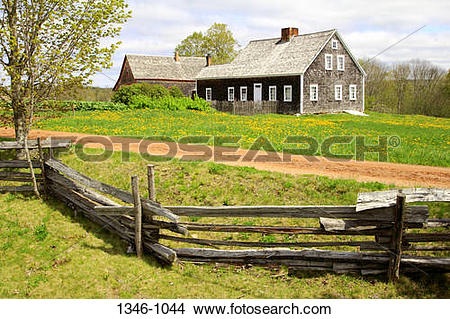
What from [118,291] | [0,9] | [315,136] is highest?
[0,9]

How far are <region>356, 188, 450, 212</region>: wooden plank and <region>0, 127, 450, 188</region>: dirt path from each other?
3262mm

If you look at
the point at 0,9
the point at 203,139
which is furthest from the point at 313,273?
the point at 0,9

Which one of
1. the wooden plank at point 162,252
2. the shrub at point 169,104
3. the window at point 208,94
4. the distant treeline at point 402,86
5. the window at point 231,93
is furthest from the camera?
the distant treeline at point 402,86

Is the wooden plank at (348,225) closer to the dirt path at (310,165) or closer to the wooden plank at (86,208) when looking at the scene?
the dirt path at (310,165)

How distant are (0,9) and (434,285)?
13.2m

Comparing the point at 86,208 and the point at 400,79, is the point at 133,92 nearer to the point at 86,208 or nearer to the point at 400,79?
the point at 86,208

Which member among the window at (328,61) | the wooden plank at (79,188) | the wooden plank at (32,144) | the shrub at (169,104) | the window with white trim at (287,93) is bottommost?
the wooden plank at (79,188)

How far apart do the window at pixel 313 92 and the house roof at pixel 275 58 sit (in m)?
2.03

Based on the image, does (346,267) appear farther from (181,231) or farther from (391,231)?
(181,231)

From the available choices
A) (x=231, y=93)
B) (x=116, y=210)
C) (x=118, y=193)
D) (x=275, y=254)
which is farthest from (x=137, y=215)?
(x=231, y=93)

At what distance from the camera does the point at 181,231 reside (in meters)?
8.09

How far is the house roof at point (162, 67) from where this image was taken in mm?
50812

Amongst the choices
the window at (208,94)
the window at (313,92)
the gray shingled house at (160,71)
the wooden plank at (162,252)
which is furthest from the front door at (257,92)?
the wooden plank at (162,252)

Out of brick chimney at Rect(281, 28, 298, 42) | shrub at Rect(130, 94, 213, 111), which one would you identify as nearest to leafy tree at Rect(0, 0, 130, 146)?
shrub at Rect(130, 94, 213, 111)
